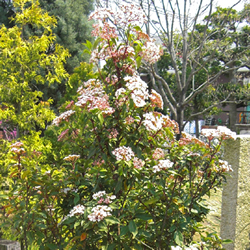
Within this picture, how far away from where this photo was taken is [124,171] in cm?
169

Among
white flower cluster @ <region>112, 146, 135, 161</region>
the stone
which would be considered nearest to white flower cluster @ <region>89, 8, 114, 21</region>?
white flower cluster @ <region>112, 146, 135, 161</region>

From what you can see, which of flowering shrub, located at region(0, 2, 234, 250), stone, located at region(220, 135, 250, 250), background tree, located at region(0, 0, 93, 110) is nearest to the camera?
flowering shrub, located at region(0, 2, 234, 250)

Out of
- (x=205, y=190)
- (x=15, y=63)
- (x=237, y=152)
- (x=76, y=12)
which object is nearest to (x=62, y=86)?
(x=76, y=12)

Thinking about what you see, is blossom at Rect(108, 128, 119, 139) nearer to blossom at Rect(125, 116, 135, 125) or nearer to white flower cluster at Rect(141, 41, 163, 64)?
blossom at Rect(125, 116, 135, 125)

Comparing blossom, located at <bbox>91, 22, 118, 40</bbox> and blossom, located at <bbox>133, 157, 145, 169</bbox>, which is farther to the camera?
blossom, located at <bbox>91, 22, 118, 40</bbox>

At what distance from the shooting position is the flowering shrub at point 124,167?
1752mm

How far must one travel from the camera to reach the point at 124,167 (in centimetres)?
167

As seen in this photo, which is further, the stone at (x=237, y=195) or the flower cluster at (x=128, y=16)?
the stone at (x=237, y=195)

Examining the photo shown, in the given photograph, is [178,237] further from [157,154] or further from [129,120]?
[129,120]

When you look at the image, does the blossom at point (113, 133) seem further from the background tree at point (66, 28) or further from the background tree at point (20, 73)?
the background tree at point (66, 28)

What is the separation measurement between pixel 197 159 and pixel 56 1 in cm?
993

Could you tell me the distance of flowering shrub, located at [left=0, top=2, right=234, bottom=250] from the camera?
69.0 inches

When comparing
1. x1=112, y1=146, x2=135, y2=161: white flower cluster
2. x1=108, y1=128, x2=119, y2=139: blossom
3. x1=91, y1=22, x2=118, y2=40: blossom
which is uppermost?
x1=91, y1=22, x2=118, y2=40: blossom

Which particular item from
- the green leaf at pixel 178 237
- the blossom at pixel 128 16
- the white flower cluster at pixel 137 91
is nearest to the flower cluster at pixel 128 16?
the blossom at pixel 128 16
